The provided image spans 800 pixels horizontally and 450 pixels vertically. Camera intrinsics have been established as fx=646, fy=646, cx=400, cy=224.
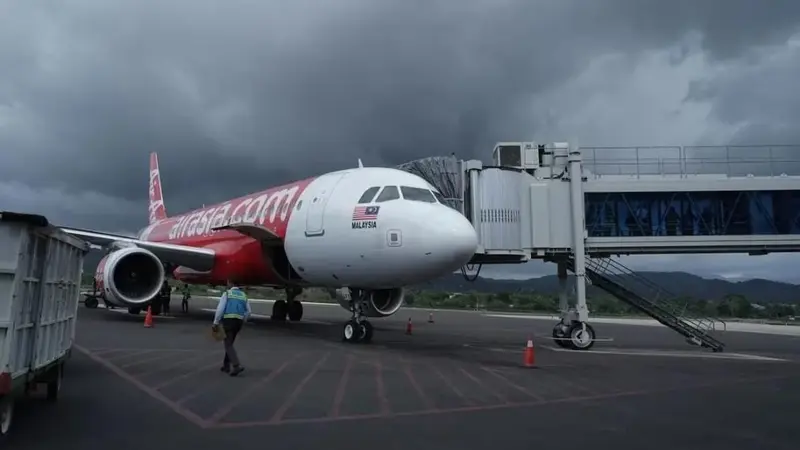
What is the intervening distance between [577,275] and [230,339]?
945 cm

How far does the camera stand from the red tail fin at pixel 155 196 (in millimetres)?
37666

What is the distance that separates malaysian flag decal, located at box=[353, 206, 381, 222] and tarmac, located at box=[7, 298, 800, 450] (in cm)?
292

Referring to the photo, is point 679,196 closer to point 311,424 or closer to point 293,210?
point 293,210

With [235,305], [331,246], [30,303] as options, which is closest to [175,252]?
[331,246]

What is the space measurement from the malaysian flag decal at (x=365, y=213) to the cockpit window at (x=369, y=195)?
8.0 inches

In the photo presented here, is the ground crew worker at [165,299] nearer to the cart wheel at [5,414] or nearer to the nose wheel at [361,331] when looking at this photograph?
the nose wheel at [361,331]

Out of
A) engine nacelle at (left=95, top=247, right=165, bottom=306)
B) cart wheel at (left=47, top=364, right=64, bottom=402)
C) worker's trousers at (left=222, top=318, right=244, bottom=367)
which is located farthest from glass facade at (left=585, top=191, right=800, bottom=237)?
cart wheel at (left=47, top=364, right=64, bottom=402)

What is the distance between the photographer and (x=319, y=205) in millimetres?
16016

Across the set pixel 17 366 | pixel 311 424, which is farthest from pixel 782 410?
pixel 17 366

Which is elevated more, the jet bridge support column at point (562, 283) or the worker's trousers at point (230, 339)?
the jet bridge support column at point (562, 283)

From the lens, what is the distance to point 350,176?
1617 cm

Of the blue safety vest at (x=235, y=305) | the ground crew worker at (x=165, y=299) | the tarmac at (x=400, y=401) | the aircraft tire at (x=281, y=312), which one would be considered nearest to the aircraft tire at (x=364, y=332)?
the tarmac at (x=400, y=401)

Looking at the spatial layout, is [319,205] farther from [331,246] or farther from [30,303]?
[30,303]

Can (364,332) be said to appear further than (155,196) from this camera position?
No
